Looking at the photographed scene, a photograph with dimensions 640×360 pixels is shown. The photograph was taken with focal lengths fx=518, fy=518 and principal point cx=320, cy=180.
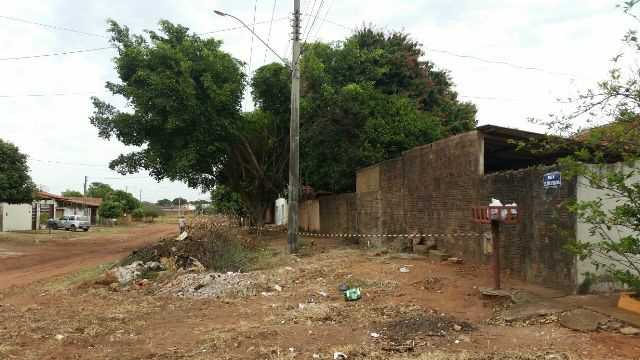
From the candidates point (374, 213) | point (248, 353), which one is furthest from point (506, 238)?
point (374, 213)

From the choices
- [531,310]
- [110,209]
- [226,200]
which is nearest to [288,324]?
[531,310]

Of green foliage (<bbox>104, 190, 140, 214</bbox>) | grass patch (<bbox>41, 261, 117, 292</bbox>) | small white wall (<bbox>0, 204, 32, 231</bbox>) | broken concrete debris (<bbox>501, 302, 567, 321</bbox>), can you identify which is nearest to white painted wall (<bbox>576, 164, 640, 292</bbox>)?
broken concrete debris (<bbox>501, 302, 567, 321</bbox>)

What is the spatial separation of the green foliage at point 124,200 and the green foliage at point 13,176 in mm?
35139

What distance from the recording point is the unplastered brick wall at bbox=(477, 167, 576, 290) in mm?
8312

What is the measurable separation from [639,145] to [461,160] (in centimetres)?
625

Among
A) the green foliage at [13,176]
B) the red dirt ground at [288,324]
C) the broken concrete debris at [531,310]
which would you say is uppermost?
the green foliage at [13,176]

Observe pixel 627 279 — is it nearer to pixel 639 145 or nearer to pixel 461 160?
pixel 639 145

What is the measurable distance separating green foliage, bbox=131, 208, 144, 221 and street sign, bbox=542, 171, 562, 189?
7257cm

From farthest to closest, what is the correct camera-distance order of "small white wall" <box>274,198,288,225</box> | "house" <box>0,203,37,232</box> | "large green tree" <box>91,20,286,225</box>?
"small white wall" <box>274,198,288,225</box>, "house" <box>0,203,37,232</box>, "large green tree" <box>91,20,286,225</box>

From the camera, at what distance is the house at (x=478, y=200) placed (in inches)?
333

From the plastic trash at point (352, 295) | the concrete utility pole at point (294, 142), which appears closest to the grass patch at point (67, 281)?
the concrete utility pole at point (294, 142)

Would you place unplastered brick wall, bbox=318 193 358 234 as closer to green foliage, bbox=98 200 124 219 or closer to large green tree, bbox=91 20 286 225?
large green tree, bbox=91 20 286 225

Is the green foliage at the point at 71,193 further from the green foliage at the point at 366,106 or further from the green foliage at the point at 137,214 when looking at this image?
the green foliage at the point at 366,106

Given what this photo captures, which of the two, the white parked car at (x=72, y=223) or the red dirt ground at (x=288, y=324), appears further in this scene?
the white parked car at (x=72, y=223)
